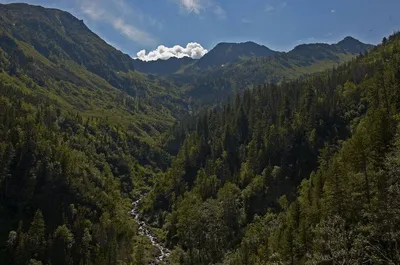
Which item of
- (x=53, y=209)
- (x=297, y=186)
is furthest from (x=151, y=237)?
(x=297, y=186)

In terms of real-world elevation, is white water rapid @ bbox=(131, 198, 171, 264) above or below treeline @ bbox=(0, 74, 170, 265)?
below

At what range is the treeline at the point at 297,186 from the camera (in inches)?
2514

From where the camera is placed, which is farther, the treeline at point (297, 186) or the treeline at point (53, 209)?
the treeline at point (53, 209)

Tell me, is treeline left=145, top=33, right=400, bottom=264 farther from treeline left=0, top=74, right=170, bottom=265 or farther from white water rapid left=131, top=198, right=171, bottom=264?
treeline left=0, top=74, right=170, bottom=265

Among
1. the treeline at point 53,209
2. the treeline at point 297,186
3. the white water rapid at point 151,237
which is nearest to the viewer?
the treeline at point 297,186

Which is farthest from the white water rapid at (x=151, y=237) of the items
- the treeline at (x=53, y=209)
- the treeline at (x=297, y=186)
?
the treeline at (x=297, y=186)

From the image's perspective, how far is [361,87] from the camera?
165500 mm

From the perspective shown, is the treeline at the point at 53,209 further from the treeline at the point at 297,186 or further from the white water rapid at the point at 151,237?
the treeline at the point at 297,186

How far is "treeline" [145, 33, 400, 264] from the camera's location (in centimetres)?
6384

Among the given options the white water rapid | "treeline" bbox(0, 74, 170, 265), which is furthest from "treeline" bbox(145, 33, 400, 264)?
"treeline" bbox(0, 74, 170, 265)

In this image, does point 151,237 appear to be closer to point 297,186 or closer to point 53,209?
point 53,209

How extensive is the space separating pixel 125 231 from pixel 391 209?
116 metres

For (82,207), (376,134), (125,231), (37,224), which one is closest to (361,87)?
(376,134)

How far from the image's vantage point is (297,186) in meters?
133
